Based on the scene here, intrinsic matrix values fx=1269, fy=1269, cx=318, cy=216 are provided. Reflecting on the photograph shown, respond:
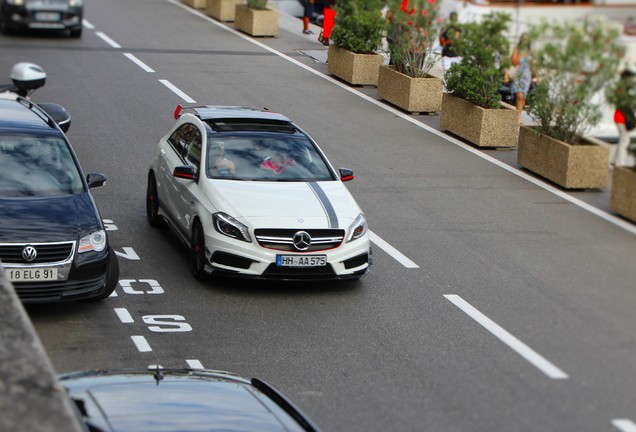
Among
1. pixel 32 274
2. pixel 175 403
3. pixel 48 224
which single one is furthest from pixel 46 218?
pixel 175 403

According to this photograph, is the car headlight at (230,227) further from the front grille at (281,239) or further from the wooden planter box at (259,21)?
the wooden planter box at (259,21)

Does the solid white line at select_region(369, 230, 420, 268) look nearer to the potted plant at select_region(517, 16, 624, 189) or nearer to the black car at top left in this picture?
the black car at top left

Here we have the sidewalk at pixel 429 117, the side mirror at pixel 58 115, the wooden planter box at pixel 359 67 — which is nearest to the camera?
the side mirror at pixel 58 115

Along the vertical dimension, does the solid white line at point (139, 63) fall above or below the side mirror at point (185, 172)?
below

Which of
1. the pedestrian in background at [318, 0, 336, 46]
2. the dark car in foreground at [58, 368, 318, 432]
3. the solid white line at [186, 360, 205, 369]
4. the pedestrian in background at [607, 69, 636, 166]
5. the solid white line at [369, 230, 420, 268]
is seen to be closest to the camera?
the dark car in foreground at [58, 368, 318, 432]

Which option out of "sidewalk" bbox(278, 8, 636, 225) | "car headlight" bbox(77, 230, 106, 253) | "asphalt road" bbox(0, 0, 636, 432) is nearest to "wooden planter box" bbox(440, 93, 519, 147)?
"sidewalk" bbox(278, 8, 636, 225)

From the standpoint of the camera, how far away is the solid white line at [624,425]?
10.1m

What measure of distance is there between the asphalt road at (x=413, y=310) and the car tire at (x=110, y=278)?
0.20 metres

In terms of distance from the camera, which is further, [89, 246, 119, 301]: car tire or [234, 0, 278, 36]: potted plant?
[234, 0, 278, 36]: potted plant

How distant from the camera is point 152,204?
52.5 feet

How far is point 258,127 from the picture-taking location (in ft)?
50.0

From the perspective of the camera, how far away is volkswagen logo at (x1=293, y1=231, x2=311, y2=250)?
43.7ft

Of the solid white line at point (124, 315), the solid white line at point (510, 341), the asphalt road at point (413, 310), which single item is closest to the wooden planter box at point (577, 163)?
the asphalt road at point (413, 310)

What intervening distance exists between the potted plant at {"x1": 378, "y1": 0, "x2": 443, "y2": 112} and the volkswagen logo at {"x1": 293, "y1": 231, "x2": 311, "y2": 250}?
1129 cm
